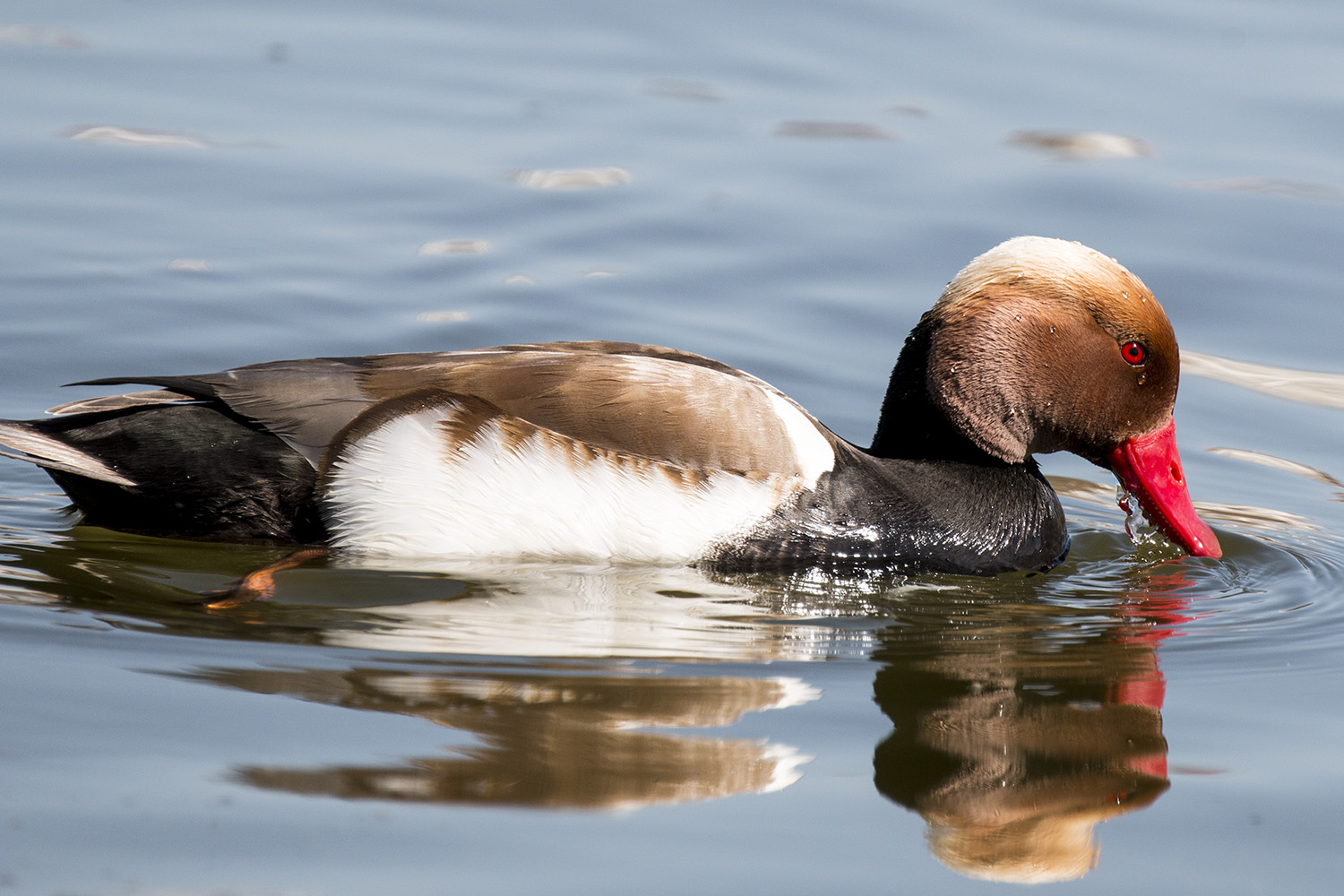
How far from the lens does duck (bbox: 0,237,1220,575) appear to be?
5.09 meters

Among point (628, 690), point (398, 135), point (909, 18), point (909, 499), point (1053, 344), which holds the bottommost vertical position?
point (628, 690)

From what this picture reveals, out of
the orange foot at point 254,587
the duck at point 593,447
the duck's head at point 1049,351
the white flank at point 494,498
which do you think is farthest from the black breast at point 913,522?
the orange foot at point 254,587

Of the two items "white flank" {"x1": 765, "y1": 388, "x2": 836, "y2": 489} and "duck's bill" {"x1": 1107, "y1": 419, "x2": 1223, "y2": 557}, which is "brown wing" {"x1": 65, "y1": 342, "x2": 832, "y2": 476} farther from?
"duck's bill" {"x1": 1107, "y1": 419, "x2": 1223, "y2": 557}

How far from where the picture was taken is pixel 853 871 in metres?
3.60

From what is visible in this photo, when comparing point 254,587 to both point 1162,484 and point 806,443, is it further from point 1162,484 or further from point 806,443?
point 1162,484

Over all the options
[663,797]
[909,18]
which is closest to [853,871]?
[663,797]

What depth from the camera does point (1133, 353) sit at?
5484 millimetres

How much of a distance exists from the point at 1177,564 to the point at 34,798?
388cm

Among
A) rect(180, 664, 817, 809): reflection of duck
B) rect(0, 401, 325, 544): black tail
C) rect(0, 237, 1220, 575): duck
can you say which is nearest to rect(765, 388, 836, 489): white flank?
rect(0, 237, 1220, 575): duck

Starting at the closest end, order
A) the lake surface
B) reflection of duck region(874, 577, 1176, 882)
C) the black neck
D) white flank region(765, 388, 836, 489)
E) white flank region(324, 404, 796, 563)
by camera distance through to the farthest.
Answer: the lake surface
reflection of duck region(874, 577, 1176, 882)
white flank region(324, 404, 796, 563)
white flank region(765, 388, 836, 489)
the black neck

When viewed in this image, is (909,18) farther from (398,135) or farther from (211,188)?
(211,188)

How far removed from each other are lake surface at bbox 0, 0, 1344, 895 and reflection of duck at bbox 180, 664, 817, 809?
15mm

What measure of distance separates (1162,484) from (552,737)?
264 centimetres

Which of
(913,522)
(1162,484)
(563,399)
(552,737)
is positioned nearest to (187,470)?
(563,399)
